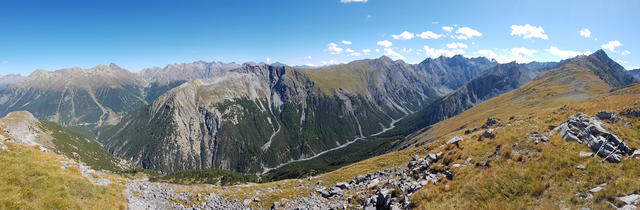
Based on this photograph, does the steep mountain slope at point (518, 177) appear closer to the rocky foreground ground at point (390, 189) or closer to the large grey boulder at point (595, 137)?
the rocky foreground ground at point (390, 189)

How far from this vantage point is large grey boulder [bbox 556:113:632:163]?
15399 millimetres

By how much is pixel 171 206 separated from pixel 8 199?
16.3 m

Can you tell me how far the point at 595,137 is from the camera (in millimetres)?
17531

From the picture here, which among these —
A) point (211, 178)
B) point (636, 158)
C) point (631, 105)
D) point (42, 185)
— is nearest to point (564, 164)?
point (636, 158)

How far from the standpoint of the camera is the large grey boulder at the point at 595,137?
15399 mm

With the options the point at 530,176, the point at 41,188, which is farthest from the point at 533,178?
the point at 41,188

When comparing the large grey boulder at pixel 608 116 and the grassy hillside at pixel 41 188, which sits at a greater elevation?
the large grey boulder at pixel 608 116

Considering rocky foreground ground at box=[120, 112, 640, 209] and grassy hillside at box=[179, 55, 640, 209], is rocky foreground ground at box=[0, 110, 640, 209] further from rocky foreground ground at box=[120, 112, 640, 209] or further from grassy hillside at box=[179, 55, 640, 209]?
grassy hillside at box=[179, 55, 640, 209]

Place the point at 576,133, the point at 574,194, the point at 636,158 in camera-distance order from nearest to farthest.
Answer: the point at 574,194 → the point at 636,158 → the point at 576,133

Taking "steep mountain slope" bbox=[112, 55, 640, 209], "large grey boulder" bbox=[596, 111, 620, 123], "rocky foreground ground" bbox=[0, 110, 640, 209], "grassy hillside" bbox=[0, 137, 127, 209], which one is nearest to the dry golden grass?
"steep mountain slope" bbox=[112, 55, 640, 209]

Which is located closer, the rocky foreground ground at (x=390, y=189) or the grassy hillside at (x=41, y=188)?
the grassy hillside at (x=41, y=188)

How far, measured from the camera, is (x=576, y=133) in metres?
19.4

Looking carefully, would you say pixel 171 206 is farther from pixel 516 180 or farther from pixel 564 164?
pixel 564 164

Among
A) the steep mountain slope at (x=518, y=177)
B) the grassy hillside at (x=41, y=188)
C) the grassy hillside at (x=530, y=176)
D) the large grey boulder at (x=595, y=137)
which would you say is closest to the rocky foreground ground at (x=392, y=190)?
the large grey boulder at (x=595, y=137)
